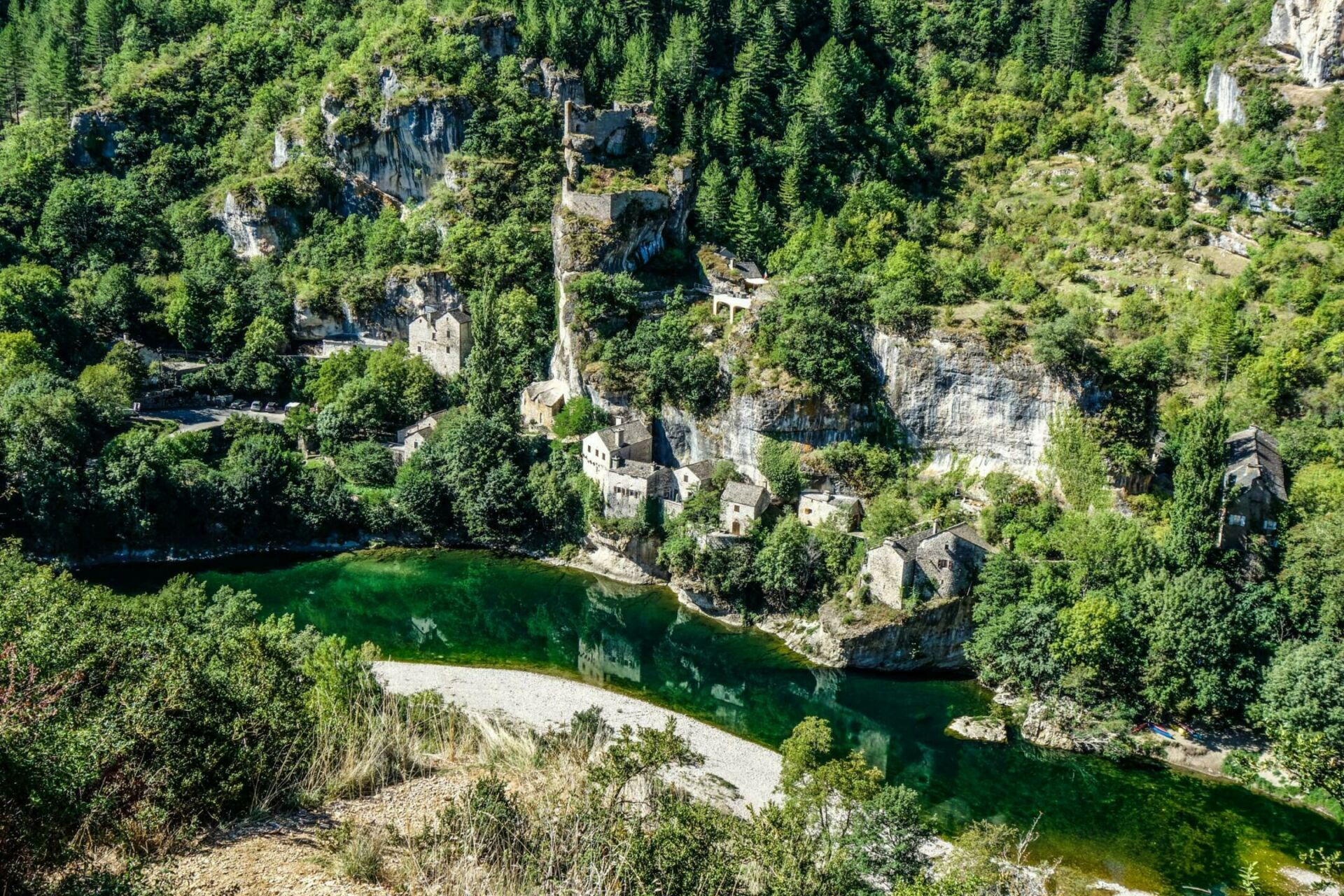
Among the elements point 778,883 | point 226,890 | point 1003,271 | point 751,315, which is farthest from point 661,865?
point 1003,271

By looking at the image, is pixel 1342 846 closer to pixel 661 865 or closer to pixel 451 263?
pixel 661 865

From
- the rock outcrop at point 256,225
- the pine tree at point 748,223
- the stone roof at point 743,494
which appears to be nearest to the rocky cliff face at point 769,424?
the stone roof at point 743,494

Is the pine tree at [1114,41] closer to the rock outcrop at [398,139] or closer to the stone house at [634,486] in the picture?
the rock outcrop at [398,139]

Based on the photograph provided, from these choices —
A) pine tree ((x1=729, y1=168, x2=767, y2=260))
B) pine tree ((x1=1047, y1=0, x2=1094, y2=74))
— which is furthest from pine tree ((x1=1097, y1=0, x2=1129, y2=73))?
pine tree ((x1=729, y1=168, x2=767, y2=260))

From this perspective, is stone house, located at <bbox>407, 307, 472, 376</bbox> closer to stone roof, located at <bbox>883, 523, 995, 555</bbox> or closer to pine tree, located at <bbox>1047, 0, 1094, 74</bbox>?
stone roof, located at <bbox>883, 523, 995, 555</bbox>

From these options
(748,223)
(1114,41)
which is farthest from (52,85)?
(1114,41)

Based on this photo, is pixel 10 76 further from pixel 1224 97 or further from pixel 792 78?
pixel 1224 97
